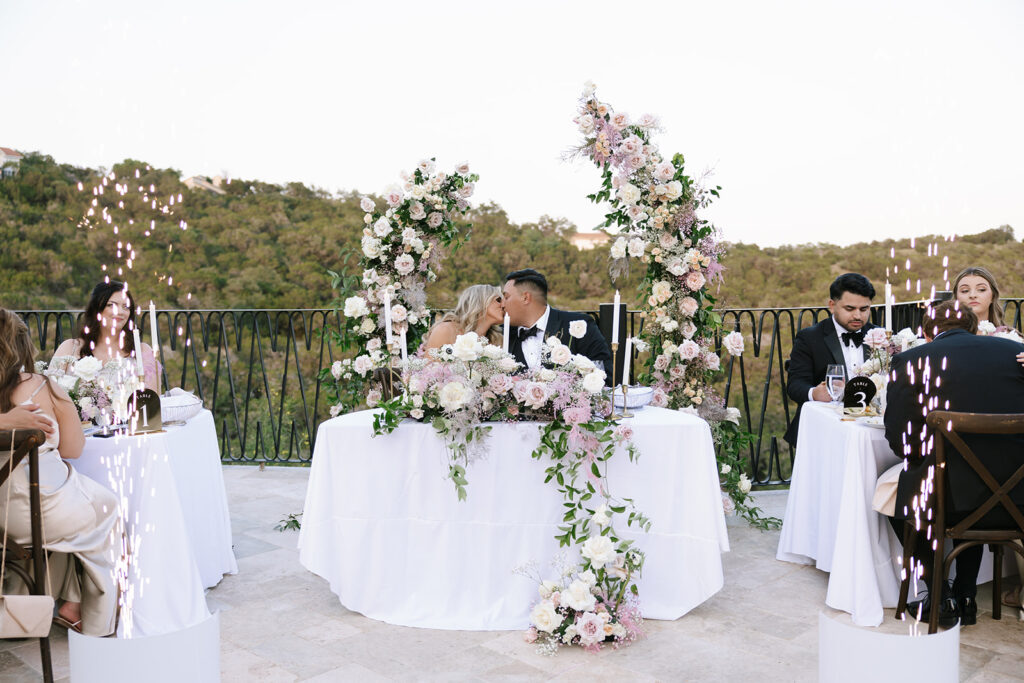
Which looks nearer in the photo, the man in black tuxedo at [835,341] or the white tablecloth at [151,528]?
the white tablecloth at [151,528]

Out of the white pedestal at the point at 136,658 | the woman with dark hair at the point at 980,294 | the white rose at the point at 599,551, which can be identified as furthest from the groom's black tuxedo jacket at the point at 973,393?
the white pedestal at the point at 136,658

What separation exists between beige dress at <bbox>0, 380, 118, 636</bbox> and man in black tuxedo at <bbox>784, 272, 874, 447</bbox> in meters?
3.28

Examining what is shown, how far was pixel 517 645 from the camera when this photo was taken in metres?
3.05

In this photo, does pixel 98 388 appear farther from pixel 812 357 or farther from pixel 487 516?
pixel 812 357

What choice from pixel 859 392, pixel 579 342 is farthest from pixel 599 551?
pixel 579 342

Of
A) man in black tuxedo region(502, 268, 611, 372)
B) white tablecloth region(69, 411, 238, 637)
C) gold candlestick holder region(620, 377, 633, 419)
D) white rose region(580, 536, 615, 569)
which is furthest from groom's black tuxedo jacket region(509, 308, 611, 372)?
white tablecloth region(69, 411, 238, 637)

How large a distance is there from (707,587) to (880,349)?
143cm

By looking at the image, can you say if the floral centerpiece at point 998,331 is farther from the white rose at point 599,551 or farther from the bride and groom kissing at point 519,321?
the white rose at point 599,551

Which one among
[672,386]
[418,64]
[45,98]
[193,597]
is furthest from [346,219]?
[193,597]

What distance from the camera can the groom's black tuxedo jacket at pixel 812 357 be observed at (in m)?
4.43

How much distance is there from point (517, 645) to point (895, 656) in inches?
72.1

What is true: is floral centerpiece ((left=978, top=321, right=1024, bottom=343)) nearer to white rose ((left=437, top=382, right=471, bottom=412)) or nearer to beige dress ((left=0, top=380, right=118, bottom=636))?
white rose ((left=437, top=382, right=471, bottom=412))

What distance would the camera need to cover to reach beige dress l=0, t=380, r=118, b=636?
2.83 meters

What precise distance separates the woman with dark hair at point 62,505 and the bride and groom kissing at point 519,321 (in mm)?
1715
